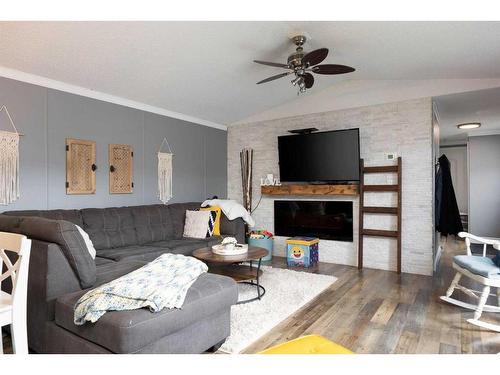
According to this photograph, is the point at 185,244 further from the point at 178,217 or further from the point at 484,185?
the point at 484,185

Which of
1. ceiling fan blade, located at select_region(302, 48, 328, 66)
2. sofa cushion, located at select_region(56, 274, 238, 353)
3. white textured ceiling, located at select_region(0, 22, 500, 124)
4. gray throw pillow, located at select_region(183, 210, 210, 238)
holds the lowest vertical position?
sofa cushion, located at select_region(56, 274, 238, 353)

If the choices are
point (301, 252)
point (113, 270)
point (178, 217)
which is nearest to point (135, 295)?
point (113, 270)

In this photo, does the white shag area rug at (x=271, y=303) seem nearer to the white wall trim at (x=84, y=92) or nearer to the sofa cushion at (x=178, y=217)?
the sofa cushion at (x=178, y=217)

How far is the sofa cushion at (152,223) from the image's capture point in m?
3.83

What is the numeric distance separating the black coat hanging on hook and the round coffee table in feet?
8.34

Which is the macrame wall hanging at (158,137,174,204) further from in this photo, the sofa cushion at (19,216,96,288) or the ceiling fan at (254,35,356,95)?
the sofa cushion at (19,216,96,288)

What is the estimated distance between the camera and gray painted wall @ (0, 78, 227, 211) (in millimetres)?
3166

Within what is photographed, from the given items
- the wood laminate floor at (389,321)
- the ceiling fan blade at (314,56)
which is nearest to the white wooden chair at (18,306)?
the wood laminate floor at (389,321)

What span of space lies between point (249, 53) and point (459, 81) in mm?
2627

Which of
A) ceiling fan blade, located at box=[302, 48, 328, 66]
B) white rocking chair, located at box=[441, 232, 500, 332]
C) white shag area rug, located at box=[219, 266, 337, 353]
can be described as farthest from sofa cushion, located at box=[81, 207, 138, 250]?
white rocking chair, located at box=[441, 232, 500, 332]

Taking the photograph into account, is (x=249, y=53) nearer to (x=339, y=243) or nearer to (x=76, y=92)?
(x=76, y=92)

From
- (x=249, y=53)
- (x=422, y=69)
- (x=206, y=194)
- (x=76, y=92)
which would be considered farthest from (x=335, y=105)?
(x=76, y=92)

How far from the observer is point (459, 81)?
3799 millimetres
